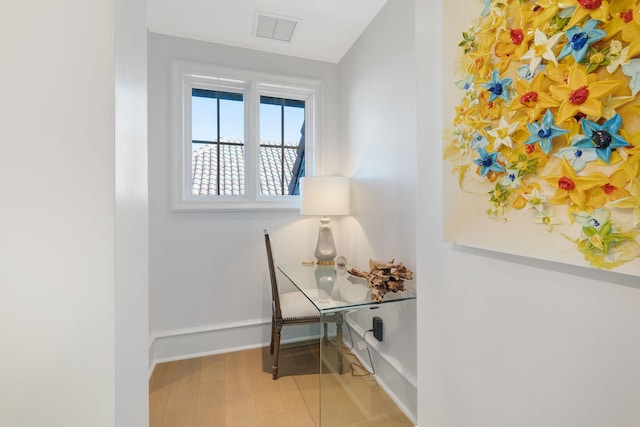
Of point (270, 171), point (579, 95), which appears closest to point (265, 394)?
point (270, 171)

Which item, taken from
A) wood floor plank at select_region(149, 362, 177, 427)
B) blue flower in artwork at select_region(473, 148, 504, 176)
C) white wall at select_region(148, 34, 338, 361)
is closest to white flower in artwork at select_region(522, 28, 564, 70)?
blue flower in artwork at select_region(473, 148, 504, 176)

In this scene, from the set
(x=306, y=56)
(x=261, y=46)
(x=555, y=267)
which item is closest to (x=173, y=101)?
(x=261, y=46)

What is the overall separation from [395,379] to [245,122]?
7.55 feet

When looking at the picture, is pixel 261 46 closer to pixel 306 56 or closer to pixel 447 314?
pixel 306 56

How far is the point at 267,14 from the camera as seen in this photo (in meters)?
1.94

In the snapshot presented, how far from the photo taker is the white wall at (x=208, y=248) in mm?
2121

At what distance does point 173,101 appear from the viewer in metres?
2.16

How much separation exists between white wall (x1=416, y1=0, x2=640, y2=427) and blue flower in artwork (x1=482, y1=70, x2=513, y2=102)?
0.26m

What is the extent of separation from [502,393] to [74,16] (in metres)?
1.52

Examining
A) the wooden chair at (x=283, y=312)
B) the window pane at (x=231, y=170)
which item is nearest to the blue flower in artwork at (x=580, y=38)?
the wooden chair at (x=283, y=312)

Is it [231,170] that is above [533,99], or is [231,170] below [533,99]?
above

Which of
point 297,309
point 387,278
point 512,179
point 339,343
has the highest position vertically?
point 512,179

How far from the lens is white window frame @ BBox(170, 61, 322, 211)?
218 cm

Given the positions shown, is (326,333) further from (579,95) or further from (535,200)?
(579,95)
